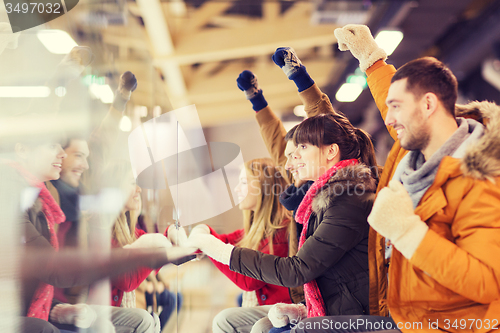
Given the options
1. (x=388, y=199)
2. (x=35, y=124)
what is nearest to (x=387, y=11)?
(x=388, y=199)

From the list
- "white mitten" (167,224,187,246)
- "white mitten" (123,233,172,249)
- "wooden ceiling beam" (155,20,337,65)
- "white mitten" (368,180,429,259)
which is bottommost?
"white mitten" (368,180,429,259)

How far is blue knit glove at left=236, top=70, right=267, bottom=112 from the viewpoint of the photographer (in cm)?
169

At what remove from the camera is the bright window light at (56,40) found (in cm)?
86

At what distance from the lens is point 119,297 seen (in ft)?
3.94

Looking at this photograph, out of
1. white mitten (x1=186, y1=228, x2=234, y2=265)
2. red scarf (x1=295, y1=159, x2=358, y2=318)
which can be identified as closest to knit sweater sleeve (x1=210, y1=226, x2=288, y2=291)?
white mitten (x1=186, y1=228, x2=234, y2=265)

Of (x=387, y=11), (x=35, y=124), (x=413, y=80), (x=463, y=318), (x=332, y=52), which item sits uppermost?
(x=387, y=11)

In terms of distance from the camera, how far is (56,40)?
90 cm

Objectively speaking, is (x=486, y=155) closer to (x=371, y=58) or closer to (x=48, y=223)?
(x=371, y=58)

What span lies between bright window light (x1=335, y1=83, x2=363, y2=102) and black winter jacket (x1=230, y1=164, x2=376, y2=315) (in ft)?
2.65

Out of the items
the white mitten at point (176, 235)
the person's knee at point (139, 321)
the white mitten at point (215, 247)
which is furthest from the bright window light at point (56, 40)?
the white mitten at point (176, 235)

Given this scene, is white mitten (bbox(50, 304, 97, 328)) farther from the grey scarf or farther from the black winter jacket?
the grey scarf

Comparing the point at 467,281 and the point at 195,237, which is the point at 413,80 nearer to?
the point at 467,281

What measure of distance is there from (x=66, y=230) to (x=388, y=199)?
0.85 m

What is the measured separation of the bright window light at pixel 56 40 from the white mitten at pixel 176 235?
0.99 meters
